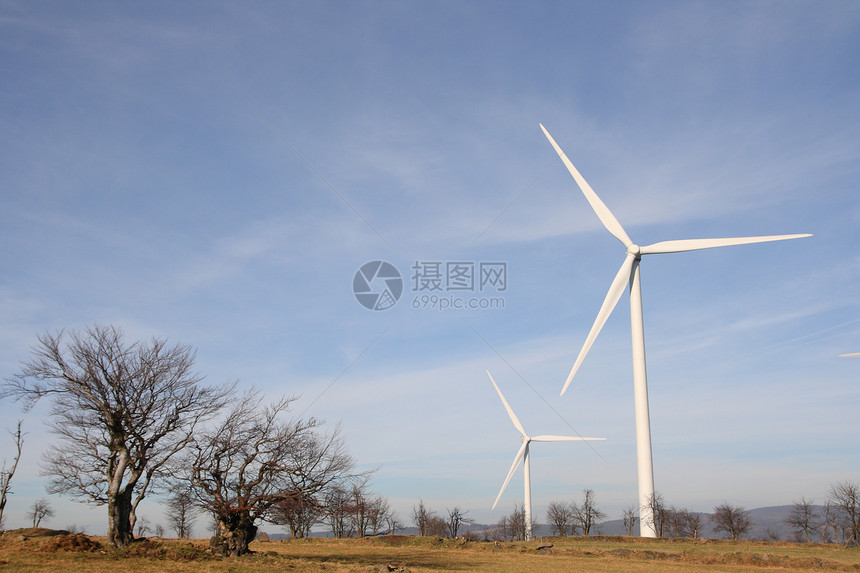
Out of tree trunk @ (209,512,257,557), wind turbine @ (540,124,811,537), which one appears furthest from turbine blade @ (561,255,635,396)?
tree trunk @ (209,512,257,557)

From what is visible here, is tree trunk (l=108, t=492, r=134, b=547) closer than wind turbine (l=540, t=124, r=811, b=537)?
Yes

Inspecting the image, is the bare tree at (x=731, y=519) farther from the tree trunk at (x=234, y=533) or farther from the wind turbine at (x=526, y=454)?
the tree trunk at (x=234, y=533)

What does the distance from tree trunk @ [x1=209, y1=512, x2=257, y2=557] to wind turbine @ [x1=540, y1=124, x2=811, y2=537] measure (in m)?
29.1

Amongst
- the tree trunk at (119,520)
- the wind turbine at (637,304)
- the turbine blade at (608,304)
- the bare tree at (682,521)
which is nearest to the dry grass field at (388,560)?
the tree trunk at (119,520)

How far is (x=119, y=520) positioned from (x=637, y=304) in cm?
4566

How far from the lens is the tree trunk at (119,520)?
3366 centimetres

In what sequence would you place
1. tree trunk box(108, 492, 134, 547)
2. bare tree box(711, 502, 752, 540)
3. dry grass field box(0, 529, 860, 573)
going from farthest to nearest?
bare tree box(711, 502, 752, 540) < tree trunk box(108, 492, 134, 547) < dry grass field box(0, 529, 860, 573)

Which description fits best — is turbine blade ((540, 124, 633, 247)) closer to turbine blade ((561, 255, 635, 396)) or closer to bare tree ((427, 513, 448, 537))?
turbine blade ((561, 255, 635, 396))

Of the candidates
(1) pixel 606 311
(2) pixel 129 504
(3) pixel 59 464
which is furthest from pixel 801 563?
(3) pixel 59 464

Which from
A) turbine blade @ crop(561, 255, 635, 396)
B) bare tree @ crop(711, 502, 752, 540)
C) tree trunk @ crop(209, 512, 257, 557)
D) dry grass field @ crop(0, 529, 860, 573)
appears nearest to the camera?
dry grass field @ crop(0, 529, 860, 573)

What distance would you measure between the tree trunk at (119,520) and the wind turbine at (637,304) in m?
34.9

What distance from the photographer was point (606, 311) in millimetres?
54375

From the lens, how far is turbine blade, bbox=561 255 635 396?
170 feet

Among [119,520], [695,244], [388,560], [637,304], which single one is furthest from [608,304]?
[119,520]
